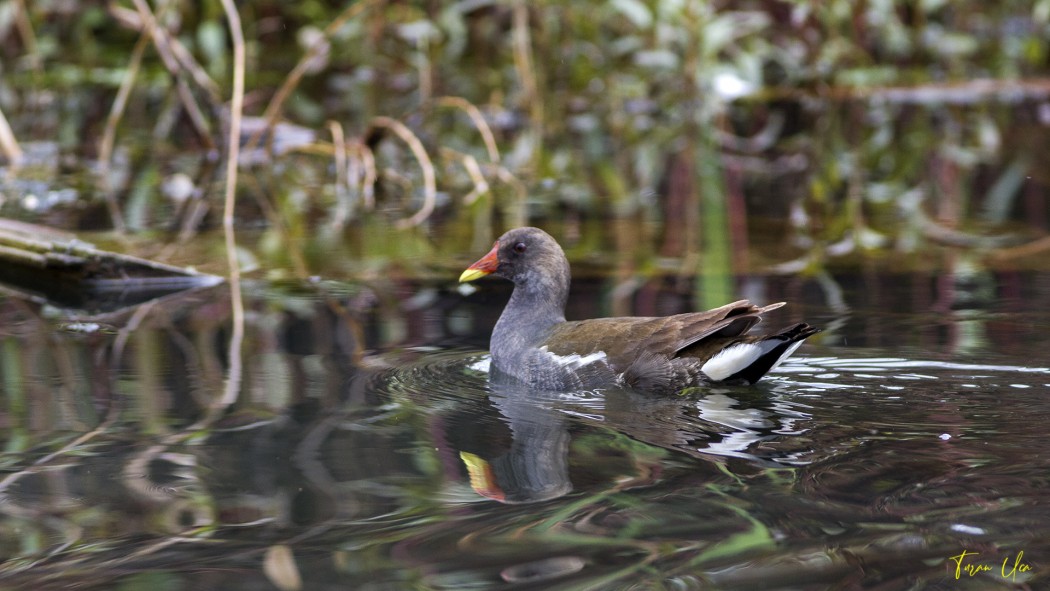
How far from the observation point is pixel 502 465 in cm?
379

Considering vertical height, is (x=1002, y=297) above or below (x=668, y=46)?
below

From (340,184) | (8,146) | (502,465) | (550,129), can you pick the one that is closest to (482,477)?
(502,465)

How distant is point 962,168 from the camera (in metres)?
10.5

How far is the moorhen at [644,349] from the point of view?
4559mm

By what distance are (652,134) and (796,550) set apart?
32.7 feet

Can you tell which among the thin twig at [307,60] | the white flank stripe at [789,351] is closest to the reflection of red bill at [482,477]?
the white flank stripe at [789,351]

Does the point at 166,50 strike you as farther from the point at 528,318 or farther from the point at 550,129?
the point at 528,318

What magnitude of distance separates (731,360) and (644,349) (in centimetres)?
30

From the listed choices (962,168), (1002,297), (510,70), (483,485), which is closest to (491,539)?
(483,485)

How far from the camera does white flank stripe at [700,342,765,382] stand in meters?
4.52

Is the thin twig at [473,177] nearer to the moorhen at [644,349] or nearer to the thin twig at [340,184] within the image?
the thin twig at [340,184]

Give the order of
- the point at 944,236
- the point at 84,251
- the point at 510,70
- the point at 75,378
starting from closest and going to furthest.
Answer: the point at 75,378 → the point at 84,251 → the point at 944,236 → the point at 510,70

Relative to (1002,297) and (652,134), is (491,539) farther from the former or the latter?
(652,134)
